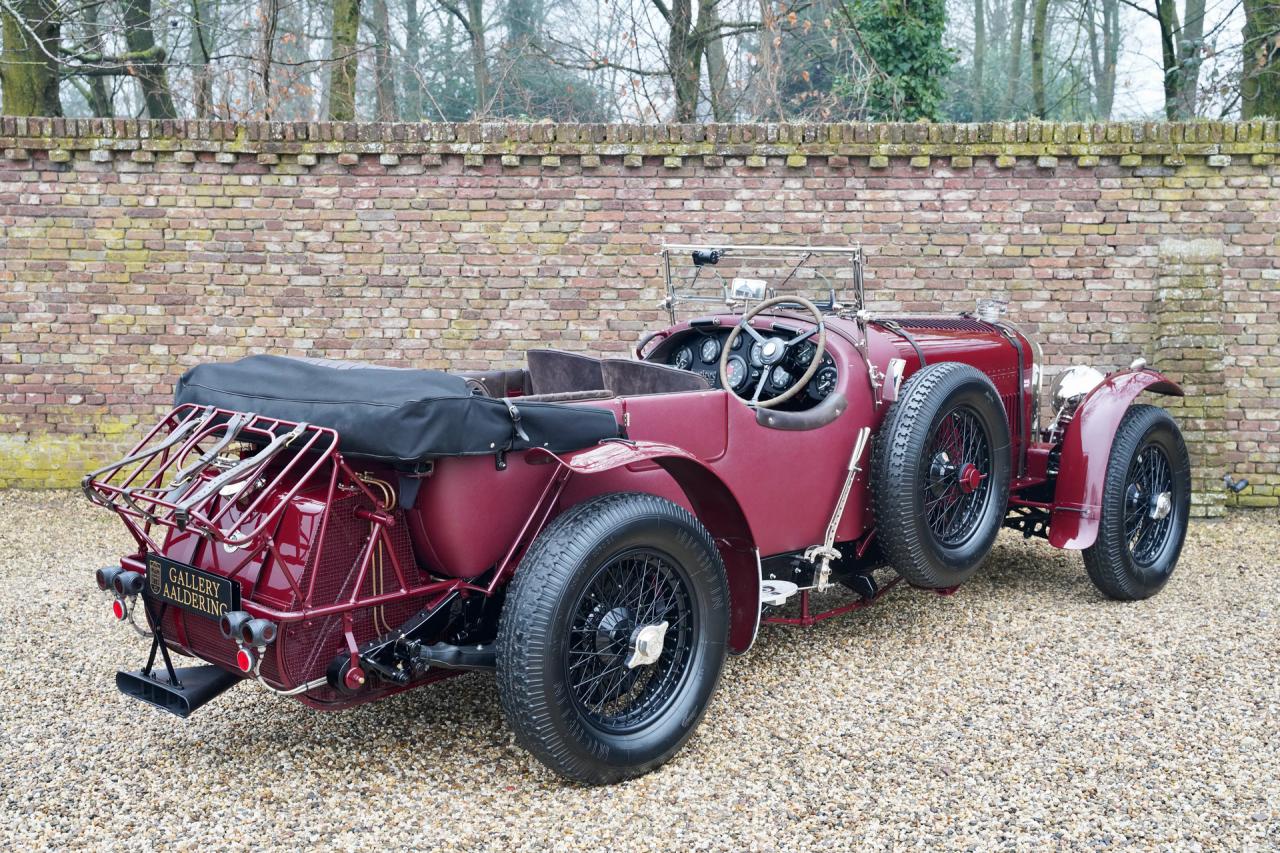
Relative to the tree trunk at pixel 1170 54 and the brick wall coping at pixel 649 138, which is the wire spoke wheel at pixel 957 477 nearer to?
the brick wall coping at pixel 649 138

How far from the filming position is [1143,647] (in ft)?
15.3

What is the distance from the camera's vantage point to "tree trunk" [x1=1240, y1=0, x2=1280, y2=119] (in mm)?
9836

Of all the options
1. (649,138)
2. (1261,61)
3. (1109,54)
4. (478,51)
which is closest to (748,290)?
(649,138)

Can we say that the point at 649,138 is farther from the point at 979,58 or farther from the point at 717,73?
the point at 979,58

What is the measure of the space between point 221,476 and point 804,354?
265 cm

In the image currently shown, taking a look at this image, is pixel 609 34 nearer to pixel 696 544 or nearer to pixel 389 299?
pixel 389 299

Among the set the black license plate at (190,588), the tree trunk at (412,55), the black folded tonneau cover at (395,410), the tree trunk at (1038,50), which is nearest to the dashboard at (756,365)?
the black folded tonneau cover at (395,410)

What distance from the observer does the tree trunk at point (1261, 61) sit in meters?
9.84

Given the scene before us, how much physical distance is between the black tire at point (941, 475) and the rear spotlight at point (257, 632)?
2509 mm

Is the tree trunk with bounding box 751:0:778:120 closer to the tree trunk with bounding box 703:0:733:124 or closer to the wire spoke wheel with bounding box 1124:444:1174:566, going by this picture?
the tree trunk with bounding box 703:0:733:124

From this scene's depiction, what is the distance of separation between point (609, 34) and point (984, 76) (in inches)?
356

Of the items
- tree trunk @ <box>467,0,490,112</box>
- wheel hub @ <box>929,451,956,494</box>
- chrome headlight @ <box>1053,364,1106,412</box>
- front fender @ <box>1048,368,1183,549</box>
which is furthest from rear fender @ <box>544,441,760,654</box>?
tree trunk @ <box>467,0,490,112</box>

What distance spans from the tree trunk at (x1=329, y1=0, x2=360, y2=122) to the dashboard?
7.55 m

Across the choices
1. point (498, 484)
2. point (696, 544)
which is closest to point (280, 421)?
point (498, 484)
